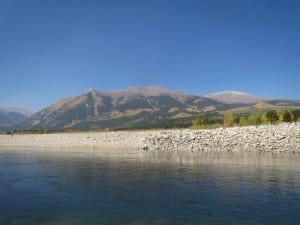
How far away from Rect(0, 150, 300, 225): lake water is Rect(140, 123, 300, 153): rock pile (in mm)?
28713

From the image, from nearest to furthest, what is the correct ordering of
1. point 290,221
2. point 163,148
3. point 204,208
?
point 290,221, point 204,208, point 163,148

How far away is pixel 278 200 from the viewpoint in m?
24.2

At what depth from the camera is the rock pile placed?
67312 millimetres

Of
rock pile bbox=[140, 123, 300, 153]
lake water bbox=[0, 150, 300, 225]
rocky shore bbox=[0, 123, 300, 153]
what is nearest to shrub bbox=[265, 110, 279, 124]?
rocky shore bbox=[0, 123, 300, 153]

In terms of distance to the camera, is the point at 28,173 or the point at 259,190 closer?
the point at 259,190

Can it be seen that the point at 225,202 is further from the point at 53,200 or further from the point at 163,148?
the point at 163,148

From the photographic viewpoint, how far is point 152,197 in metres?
25.5

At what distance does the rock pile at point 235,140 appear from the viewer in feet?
221

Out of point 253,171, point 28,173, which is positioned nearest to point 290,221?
point 253,171

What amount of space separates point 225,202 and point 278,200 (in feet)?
11.1

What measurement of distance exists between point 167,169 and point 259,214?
20.7 meters

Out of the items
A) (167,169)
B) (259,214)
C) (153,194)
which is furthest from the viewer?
(167,169)

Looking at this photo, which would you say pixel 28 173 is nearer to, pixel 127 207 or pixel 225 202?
pixel 127 207

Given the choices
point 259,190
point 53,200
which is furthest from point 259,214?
point 53,200
